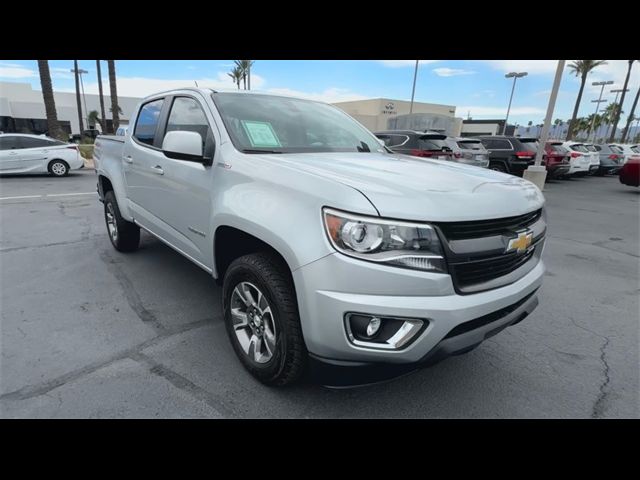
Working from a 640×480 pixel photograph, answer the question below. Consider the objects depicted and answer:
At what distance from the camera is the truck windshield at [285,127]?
2.76m

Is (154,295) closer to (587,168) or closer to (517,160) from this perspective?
(517,160)

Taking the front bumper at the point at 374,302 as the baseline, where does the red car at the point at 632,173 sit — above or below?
below

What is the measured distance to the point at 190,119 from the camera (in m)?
3.21

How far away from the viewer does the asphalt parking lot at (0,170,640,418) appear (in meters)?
2.30

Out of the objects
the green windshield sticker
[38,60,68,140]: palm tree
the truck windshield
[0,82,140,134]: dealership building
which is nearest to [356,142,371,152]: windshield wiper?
the truck windshield

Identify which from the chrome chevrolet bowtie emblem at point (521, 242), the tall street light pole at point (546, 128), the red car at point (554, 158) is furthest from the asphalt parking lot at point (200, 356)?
the red car at point (554, 158)

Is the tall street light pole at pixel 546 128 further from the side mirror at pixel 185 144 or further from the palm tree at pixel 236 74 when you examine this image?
the palm tree at pixel 236 74

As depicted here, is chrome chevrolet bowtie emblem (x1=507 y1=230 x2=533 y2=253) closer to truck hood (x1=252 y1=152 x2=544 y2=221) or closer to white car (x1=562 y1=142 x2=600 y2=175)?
truck hood (x1=252 y1=152 x2=544 y2=221)

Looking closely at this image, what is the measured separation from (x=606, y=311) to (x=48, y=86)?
21.1 m

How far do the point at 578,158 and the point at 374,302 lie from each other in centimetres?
1872

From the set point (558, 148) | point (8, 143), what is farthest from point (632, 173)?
point (8, 143)

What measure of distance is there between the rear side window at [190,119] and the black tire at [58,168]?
11.7 meters
